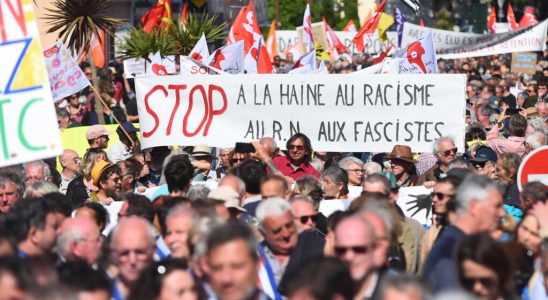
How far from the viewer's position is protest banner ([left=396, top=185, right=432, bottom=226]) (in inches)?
395

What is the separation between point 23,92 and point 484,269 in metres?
3.04

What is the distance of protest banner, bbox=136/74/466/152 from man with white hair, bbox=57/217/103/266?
16.9 ft

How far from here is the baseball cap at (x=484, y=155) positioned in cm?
1172

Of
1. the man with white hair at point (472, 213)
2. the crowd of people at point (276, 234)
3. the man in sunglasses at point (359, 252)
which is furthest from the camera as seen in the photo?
the man with white hair at point (472, 213)

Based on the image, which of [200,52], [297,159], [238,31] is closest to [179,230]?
[297,159]

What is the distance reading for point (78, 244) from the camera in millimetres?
6918

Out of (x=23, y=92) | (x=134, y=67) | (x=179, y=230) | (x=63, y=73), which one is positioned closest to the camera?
(x=179, y=230)

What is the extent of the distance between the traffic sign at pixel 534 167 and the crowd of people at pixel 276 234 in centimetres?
26

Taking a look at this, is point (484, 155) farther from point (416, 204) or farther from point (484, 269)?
point (484, 269)

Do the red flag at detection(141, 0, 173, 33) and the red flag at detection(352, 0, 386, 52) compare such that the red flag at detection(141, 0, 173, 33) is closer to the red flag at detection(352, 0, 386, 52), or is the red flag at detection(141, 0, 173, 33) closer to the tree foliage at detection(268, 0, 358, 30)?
the red flag at detection(352, 0, 386, 52)

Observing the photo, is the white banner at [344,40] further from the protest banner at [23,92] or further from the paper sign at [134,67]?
the protest banner at [23,92]

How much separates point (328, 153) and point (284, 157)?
162cm

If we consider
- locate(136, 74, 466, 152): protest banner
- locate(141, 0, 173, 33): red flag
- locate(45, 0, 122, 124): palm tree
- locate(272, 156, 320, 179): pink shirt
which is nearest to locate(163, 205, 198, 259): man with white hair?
locate(272, 156, 320, 179): pink shirt

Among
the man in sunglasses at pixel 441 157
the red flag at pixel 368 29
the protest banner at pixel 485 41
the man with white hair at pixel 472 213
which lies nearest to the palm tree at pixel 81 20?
the man in sunglasses at pixel 441 157
